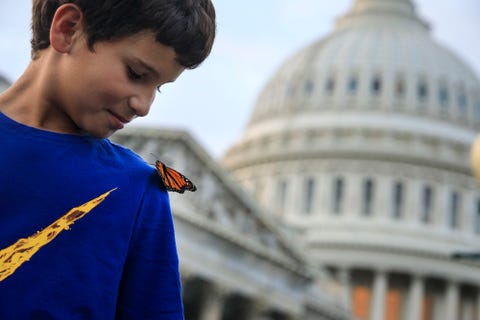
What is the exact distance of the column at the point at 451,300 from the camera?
89.4 metres

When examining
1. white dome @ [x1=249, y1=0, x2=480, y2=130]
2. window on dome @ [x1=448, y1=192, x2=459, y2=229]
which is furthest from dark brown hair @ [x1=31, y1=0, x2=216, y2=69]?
white dome @ [x1=249, y1=0, x2=480, y2=130]

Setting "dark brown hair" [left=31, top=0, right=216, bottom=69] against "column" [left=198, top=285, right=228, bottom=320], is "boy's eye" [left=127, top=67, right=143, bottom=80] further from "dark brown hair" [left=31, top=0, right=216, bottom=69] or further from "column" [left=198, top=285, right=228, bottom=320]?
"column" [left=198, top=285, right=228, bottom=320]

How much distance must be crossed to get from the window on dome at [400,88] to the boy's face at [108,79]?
318 feet

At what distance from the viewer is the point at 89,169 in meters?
3.16

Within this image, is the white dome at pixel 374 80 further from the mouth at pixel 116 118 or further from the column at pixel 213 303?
the mouth at pixel 116 118

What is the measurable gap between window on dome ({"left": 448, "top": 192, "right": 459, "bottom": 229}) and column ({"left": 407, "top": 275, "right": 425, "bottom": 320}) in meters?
5.90

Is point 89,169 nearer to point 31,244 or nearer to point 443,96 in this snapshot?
point 31,244

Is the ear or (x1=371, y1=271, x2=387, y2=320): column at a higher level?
(x1=371, y1=271, x2=387, y2=320): column

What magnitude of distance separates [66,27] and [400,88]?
97.7 m

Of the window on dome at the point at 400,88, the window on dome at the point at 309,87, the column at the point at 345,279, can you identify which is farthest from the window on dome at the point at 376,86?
the column at the point at 345,279

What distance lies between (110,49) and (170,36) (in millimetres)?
153

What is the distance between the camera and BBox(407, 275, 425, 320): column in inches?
3494

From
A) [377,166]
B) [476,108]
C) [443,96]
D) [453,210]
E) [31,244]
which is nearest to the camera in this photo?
[31,244]

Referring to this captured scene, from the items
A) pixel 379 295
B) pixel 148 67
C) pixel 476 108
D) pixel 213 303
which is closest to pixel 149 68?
pixel 148 67
